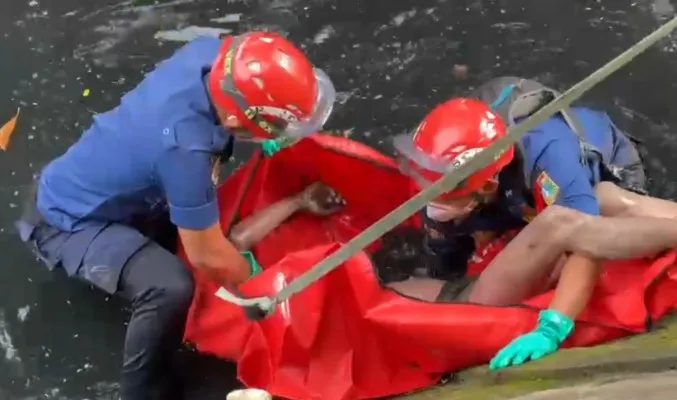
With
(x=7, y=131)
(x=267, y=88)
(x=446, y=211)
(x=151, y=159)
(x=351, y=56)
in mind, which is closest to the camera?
(x=267, y=88)

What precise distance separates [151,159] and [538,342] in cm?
68

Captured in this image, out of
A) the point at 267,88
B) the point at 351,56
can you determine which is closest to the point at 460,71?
the point at 351,56

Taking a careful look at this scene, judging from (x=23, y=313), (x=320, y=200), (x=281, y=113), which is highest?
(x=281, y=113)

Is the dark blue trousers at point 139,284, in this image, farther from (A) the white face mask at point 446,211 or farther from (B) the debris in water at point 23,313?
(A) the white face mask at point 446,211

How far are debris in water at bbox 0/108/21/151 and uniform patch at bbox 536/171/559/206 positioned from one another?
126 cm

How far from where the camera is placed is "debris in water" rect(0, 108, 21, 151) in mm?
2166

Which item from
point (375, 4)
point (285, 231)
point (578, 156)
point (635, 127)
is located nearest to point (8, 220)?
point (285, 231)

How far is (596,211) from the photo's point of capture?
1.55m

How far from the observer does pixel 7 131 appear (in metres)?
2.19

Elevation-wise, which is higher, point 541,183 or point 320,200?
point 541,183

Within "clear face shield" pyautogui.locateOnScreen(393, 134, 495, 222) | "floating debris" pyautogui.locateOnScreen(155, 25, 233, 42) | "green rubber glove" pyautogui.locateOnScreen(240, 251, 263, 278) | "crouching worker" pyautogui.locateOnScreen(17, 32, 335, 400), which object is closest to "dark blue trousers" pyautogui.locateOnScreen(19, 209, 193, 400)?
"crouching worker" pyautogui.locateOnScreen(17, 32, 335, 400)

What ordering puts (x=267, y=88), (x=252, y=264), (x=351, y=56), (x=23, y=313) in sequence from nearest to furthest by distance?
1. (x=267, y=88)
2. (x=252, y=264)
3. (x=23, y=313)
4. (x=351, y=56)

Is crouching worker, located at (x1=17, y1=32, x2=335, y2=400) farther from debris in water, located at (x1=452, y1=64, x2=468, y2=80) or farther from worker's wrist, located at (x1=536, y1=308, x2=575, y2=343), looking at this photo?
debris in water, located at (x1=452, y1=64, x2=468, y2=80)

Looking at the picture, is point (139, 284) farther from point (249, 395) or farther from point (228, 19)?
point (228, 19)
